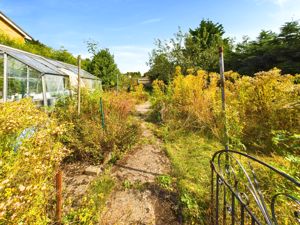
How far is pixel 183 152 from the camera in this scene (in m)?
3.96

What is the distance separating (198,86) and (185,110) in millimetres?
1001

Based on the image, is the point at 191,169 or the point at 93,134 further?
the point at 93,134

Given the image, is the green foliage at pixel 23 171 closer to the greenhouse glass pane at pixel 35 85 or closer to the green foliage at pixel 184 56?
the greenhouse glass pane at pixel 35 85

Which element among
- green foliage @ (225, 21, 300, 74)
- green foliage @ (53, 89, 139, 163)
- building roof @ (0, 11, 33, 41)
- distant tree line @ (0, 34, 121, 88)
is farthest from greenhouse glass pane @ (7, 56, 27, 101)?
building roof @ (0, 11, 33, 41)

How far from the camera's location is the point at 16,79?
5281 mm

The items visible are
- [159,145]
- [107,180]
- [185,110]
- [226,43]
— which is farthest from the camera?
[226,43]

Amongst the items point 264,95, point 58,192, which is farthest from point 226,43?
point 58,192

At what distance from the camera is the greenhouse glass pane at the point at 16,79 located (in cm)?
516

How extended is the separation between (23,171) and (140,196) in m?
1.64

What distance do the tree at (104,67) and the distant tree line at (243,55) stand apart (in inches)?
148

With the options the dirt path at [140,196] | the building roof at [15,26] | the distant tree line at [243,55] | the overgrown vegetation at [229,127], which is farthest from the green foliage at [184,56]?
the building roof at [15,26]

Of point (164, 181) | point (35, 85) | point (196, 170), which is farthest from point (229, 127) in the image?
point (35, 85)

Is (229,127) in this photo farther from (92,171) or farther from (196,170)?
(92,171)

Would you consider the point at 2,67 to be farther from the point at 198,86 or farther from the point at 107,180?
the point at 198,86
